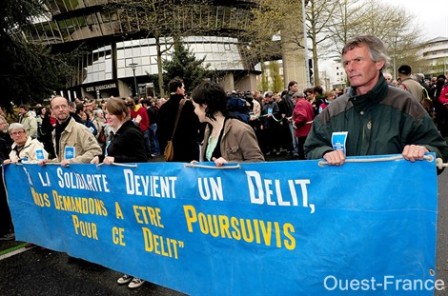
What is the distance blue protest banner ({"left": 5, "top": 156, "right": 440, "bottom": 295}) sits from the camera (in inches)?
79.4

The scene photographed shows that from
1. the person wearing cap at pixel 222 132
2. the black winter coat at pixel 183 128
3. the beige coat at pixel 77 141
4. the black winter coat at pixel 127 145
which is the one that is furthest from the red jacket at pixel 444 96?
the beige coat at pixel 77 141

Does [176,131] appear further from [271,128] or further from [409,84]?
[271,128]

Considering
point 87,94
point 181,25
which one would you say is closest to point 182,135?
point 181,25

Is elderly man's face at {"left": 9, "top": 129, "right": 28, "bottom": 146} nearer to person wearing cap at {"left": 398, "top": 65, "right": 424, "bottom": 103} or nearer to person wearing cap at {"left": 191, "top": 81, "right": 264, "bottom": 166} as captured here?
person wearing cap at {"left": 191, "top": 81, "right": 264, "bottom": 166}

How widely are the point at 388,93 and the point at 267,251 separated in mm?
1201

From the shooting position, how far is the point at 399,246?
6.61 ft

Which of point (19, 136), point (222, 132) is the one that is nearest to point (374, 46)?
point (222, 132)

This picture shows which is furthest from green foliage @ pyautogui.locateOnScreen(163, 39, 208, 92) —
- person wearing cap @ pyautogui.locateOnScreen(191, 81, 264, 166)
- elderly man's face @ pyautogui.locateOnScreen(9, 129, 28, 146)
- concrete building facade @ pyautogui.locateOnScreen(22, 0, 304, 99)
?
person wearing cap @ pyautogui.locateOnScreen(191, 81, 264, 166)

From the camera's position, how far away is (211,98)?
3248 millimetres

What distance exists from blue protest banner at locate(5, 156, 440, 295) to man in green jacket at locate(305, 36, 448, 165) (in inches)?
8.2

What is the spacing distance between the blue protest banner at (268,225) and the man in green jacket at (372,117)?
21cm

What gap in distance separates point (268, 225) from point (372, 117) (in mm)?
897

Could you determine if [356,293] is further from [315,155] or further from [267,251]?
[315,155]

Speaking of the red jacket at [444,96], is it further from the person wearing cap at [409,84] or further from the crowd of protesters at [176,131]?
the person wearing cap at [409,84]
